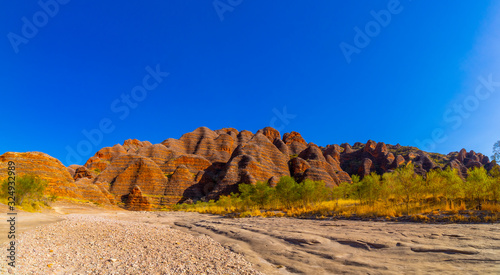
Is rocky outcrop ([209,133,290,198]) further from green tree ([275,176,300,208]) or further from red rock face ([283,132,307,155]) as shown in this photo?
red rock face ([283,132,307,155])

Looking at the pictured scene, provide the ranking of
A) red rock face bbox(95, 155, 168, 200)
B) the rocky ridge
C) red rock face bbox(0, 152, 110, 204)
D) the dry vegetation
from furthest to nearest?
red rock face bbox(95, 155, 168, 200), the rocky ridge, red rock face bbox(0, 152, 110, 204), the dry vegetation

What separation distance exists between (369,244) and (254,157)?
7171cm

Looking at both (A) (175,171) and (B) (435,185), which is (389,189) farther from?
(A) (175,171)

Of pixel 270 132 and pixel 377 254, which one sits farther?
pixel 270 132

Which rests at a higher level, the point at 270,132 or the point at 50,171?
the point at 270,132

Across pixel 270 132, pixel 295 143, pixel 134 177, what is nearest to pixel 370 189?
pixel 134 177

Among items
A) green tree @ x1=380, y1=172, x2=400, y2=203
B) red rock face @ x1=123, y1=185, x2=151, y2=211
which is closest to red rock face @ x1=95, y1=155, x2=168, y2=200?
red rock face @ x1=123, y1=185, x2=151, y2=211

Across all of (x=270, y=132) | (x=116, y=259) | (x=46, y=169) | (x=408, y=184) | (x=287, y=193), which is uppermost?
(x=270, y=132)

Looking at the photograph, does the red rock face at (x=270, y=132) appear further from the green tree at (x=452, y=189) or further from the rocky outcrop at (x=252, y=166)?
the green tree at (x=452, y=189)

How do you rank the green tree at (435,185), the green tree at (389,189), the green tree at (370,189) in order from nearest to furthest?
the green tree at (435,185) → the green tree at (389,189) → the green tree at (370,189)

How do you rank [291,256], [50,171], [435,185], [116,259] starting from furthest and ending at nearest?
1. [50,171]
2. [435,185]
3. [291,256]
4. [116,259]

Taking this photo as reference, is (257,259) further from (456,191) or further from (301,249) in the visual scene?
(456,191)

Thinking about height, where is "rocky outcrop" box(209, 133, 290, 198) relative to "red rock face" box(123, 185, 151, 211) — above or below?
above

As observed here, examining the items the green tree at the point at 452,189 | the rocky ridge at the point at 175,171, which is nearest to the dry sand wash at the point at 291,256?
the green tree at the point at 452,189
